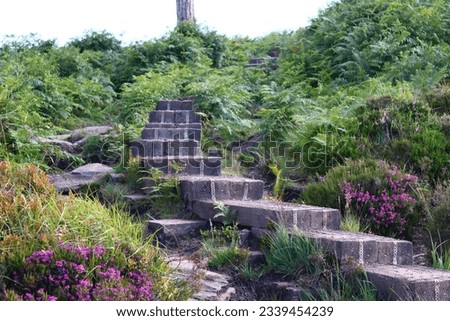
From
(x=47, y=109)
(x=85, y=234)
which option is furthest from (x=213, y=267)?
(x=47, y=109)

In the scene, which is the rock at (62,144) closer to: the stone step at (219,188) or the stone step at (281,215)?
the stone step at (219,188)

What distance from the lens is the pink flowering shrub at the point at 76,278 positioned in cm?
586

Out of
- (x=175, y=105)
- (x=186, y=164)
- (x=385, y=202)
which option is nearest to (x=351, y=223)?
(x=385, y=202)

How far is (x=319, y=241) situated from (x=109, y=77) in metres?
9.10

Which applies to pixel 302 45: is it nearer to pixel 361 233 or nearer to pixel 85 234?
pixel 361 233

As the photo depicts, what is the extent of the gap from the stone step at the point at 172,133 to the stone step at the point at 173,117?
31 centimetres

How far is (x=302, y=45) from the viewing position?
16.4 meters

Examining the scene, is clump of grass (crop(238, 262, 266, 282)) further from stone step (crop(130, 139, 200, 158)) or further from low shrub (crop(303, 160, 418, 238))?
stone step (crop(130, 139, 200, 158))

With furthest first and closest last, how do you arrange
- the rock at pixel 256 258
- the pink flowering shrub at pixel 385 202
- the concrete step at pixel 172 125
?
the concrete step at pixel 172 125, the pink flowering shrub at pixel 385 202, the rock at pixel 256 258

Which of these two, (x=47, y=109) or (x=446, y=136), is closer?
(x=446, y=136)

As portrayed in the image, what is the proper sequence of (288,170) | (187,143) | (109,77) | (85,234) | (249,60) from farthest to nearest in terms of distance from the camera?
1. (249,60)
2. (109,77)
3. (288,170)
4. (187,143)
5. (85,234)

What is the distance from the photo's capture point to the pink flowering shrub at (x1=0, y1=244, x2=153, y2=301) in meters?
5.86

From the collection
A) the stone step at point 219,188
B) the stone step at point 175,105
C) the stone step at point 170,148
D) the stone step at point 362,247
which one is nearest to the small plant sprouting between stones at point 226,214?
the stone step at point 219,188

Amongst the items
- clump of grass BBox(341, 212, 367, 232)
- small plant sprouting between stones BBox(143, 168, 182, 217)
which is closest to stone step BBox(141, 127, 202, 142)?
small plant sprouting between stones BBox(143, 168, 182, 217)
